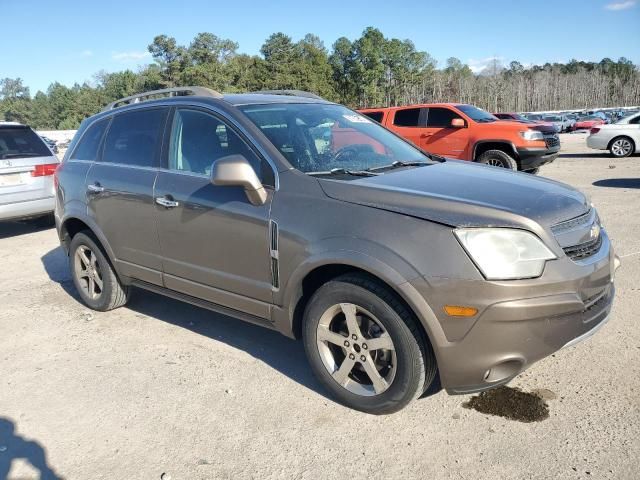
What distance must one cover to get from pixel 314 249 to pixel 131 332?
225 centimetres

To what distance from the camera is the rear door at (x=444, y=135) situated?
1196 cm

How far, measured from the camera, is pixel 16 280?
6.12 m

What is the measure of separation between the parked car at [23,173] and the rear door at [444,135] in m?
7.58

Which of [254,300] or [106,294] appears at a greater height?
[254,300]

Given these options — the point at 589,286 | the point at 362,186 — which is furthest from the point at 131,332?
the point at 589,286

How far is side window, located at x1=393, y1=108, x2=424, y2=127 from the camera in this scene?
12625 mm

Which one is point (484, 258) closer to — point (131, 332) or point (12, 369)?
point (131, 332)

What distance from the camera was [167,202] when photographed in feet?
12.5

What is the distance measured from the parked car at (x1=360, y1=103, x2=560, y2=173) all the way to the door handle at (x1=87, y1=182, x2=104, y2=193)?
7.37m

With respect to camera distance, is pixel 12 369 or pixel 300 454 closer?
pixel 300 454

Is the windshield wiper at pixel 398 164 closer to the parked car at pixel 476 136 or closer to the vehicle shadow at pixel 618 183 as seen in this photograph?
the parked car at pixel 476 136

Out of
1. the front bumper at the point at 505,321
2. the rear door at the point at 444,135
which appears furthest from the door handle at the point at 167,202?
the rear door at the point at 444,135

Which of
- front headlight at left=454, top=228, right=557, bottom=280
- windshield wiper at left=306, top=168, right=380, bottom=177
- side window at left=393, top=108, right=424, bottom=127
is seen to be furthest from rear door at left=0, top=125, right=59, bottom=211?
side window at left=393, top=108, right=424, bottom=127

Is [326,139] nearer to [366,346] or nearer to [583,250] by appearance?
[366,346]
